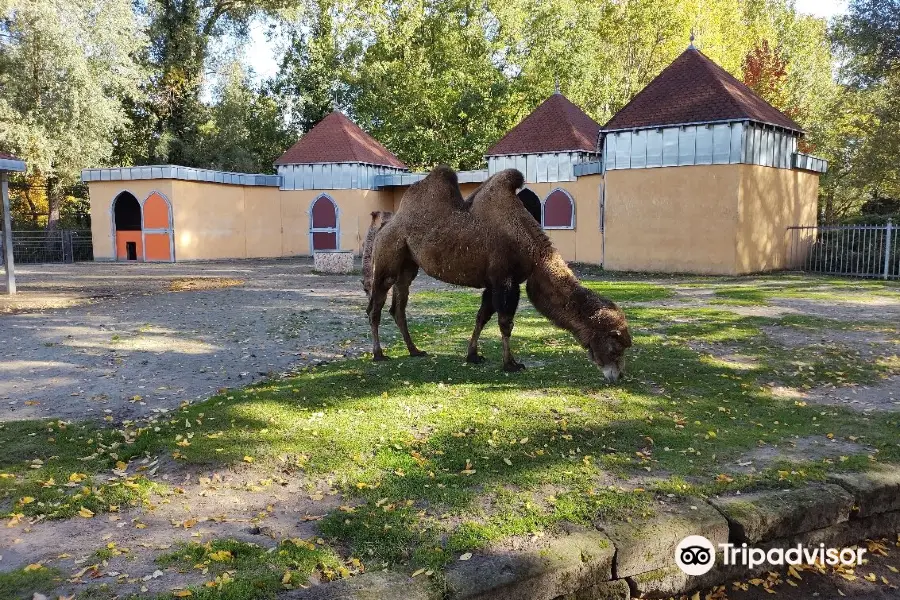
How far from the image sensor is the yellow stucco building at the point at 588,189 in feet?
69.2

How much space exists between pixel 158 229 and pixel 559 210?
18112 millimetres

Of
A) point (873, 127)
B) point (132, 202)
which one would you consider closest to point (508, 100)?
point (873, 127)

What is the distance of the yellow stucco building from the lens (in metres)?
21.1

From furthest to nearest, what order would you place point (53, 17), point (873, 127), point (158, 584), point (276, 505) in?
point (873, 127) < point (53, 17) < point (276, 505) < point (158, 584)

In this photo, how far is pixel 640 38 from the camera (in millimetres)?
44938

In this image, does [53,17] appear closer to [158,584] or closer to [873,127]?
[158,584]

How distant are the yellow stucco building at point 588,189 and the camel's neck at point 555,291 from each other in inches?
646

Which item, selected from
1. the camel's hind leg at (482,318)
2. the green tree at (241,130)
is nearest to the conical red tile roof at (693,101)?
the camel's hind leg at (482,318)

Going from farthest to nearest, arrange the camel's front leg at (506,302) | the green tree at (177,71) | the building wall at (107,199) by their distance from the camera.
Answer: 1. the green tree at (177,71)
2. the building wall at (107,199)
3. the camel's front leg at (506,302)

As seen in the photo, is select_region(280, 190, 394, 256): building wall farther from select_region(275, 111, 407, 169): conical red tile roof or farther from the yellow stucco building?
select_region(275, 111, 407, 169): conical red tile roof

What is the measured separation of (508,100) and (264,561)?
3838cm

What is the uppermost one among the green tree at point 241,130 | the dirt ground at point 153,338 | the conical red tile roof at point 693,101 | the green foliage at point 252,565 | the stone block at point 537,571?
the green tree at point 241,130

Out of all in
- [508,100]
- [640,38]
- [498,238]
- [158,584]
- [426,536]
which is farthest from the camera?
[640,38]

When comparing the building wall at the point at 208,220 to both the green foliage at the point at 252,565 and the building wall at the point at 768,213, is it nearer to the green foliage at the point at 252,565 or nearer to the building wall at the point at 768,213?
the building wall at the point at 768,213
